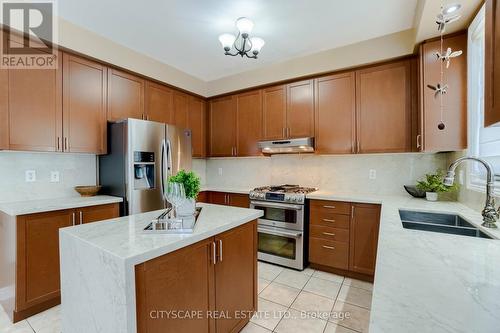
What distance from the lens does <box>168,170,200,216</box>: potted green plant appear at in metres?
1.49

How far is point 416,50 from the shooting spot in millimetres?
2412

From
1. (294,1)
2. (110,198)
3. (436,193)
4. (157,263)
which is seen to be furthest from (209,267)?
(436,193)

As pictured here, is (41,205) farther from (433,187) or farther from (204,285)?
(433,187)

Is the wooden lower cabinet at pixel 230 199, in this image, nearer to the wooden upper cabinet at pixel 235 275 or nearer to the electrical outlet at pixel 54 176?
the wooden upper cabinet at pixel 235 275

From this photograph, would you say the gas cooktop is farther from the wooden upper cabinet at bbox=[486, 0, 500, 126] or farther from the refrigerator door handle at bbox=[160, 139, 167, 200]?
the wooden upper cabinet at bbox=[486, 0, 500, 126]

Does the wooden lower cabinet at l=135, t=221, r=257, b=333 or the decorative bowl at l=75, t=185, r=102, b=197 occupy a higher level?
the decorative bowl at l=75, t=185, r=102, b=197

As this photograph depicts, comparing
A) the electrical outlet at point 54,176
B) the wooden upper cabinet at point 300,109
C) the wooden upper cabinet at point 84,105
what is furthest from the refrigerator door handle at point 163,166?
the wooden upper cabinet at point 300,109

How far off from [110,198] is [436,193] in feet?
11.1

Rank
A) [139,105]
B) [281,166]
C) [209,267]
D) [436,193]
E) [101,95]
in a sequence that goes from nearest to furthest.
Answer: [209,267] < [436,193] < [101,95] < [139,105] < [281,166]

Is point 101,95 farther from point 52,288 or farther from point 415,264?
point 415,264

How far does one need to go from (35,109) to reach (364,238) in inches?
138

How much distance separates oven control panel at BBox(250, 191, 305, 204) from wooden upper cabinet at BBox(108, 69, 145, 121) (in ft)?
5.90

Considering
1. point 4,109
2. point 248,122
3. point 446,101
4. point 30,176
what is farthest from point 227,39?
point 30,176
